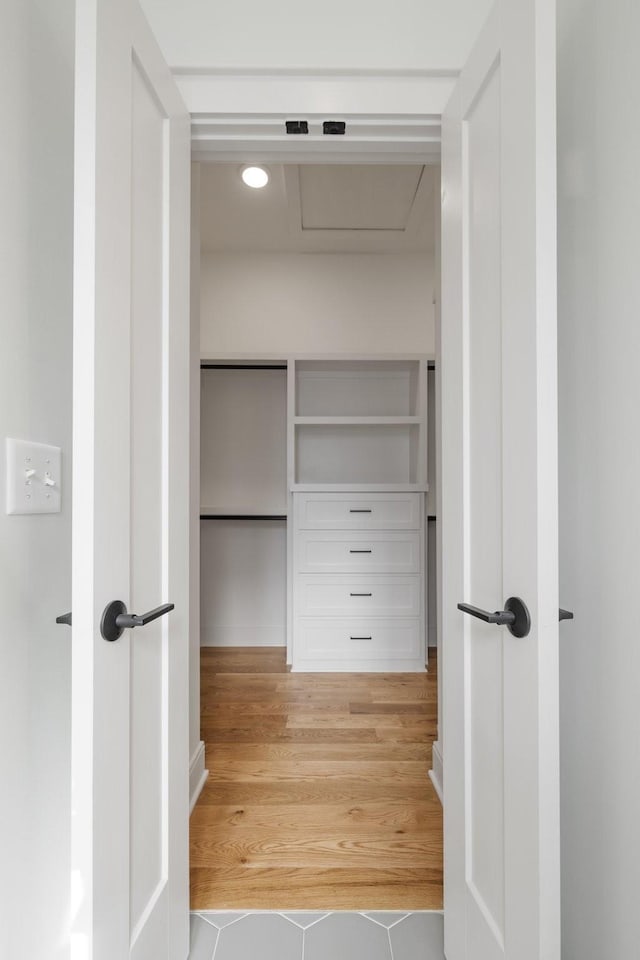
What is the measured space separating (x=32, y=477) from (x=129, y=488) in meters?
0.17

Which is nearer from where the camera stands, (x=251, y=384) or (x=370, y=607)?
(x=370, y=607)

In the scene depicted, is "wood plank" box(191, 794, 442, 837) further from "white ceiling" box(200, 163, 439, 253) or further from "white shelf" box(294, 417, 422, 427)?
"white ceiling" box(200, 163, 439, 253)

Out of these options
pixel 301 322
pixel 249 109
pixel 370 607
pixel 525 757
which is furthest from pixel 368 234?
pixel 525 757

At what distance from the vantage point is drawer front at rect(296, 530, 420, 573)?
3.03m

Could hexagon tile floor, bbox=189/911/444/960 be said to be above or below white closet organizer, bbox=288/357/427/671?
below

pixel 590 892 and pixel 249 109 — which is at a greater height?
pixel 249 109

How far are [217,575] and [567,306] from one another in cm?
282

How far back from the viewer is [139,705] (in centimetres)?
96

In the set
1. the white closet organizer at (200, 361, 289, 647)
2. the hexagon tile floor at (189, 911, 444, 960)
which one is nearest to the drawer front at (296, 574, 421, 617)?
the white closet organizer at (200, 361, 289, 647)

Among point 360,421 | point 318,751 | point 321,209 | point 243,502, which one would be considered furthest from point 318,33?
point 243,502

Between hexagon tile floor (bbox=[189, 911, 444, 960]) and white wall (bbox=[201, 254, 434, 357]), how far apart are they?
9.41 feet

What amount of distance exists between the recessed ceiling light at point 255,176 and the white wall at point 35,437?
1.49 m

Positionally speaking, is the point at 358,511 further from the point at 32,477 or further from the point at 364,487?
the point at 32,477

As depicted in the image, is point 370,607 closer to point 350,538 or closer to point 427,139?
point 350,538
